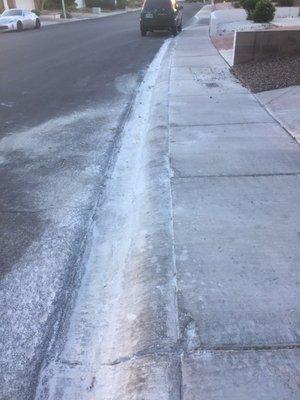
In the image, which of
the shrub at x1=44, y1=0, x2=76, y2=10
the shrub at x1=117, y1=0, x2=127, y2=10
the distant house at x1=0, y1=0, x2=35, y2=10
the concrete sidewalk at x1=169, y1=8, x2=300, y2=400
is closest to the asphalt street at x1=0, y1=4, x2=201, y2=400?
the concrete sidewalk at x1=169, y1=8, x2=300, y2=400

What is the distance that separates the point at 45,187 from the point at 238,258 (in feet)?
9.41

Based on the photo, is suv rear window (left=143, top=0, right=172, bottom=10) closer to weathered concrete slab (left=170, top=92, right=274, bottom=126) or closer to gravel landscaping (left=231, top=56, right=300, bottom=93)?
gravel landscaping (left=231, top=56, right=300, bottom=93)

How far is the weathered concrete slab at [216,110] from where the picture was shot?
742cm

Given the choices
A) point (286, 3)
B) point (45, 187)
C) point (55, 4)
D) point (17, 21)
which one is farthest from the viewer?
point (55, 4)

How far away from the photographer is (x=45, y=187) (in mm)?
5645

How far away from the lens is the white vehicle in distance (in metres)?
31.0

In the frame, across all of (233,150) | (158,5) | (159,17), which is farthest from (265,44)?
(158,5)

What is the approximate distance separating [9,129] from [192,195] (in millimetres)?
4471

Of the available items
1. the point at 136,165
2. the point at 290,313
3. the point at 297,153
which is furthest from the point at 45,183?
the point at 290,313

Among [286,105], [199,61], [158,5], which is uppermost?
[158,5]

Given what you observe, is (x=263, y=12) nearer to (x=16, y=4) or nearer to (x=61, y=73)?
(x=61, y=73)

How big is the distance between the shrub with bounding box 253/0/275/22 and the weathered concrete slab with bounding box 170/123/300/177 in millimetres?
16171

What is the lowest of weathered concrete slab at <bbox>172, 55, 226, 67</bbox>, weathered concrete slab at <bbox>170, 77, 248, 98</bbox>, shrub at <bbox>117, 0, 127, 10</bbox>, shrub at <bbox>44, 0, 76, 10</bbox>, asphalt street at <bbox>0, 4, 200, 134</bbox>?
shrub at <bbox>117, 0, 127, 10</bbox>

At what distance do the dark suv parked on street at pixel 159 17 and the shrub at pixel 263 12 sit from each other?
409 cm
